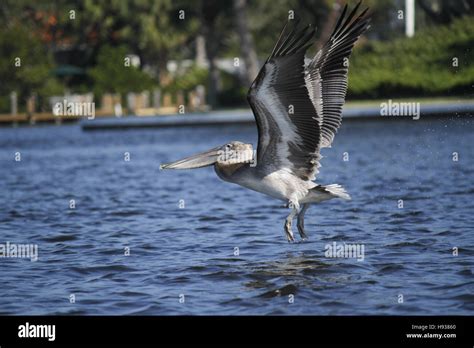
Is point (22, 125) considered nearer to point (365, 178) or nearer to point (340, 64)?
point (365, 178)

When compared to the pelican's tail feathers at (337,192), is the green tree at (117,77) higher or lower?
higher

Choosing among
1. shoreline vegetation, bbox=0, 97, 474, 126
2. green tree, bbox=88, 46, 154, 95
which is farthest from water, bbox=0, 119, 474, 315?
green tree, bbox=88, 46, 154, 95

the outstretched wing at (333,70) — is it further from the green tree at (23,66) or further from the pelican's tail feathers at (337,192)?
the green tree at (23,66)

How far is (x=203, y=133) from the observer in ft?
132

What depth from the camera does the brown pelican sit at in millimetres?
10438

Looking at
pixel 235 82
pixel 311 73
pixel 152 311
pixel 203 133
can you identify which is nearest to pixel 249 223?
pixel 311 73

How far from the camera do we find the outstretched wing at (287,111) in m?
10.3

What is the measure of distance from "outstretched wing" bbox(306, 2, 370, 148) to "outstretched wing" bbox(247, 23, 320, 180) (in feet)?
2.76

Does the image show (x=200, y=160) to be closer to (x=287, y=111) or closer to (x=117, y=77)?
(x=287, y=111)

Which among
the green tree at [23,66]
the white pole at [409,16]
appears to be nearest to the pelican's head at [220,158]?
the white pole at [409,16]

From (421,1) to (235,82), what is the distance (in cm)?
1453
